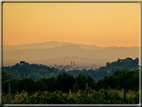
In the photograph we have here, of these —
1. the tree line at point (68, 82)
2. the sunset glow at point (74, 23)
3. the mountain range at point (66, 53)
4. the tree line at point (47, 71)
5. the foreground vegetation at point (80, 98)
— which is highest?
the sunset glow at point (74, 23)

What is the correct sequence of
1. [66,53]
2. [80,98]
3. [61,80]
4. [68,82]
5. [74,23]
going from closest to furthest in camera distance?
1. [80,98]
2. [74,23]
3. [68,82]
4. [61,80]
5. [66,53]

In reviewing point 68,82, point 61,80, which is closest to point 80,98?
point 68,82

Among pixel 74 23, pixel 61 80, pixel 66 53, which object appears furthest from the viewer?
pixel 66 53

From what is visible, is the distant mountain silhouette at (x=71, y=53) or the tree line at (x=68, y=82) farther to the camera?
the distant mountain silhouette at (x=71, y=53)

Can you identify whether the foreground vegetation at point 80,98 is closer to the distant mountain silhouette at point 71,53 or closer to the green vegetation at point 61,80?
the green vegetation at point 61,80

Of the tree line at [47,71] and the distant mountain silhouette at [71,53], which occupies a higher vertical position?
the distant mountain silhouette at [71,53]

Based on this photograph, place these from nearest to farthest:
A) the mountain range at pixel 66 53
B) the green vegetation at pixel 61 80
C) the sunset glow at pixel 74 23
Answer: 1. the sunset glow at pixel 74 23
2. the green vegetation at pixel 61 80
3. the mountain range at pixel 66 53

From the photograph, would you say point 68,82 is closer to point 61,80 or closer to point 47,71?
point 61,80

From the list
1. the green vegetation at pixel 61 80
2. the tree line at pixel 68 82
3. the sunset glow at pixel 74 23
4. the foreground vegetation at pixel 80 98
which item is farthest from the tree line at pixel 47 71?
the foreground vegetation at pixel 80 98

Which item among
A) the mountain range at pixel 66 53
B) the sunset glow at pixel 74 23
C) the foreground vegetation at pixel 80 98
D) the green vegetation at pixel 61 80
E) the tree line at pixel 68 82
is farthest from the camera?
the mountain range at pixel 66 53
